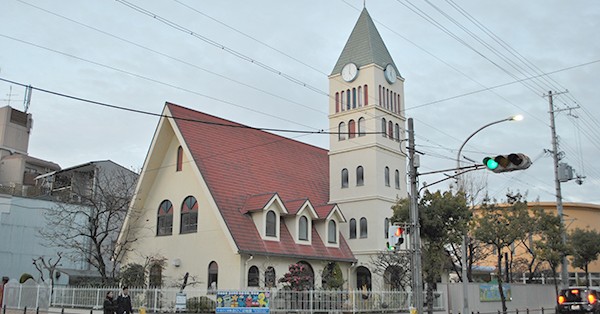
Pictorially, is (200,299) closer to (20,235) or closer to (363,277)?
(363,277)

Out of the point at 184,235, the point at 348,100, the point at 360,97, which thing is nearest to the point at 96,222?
the point at 184,235

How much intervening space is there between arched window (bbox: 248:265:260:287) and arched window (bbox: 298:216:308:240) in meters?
3.97

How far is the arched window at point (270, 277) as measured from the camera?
1177 inches

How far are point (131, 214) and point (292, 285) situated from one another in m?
12.0

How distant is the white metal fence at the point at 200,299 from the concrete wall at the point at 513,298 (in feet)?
14.9

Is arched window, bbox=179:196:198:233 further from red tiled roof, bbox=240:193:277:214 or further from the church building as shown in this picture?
red tiled roof, bbox=240:193:277:214

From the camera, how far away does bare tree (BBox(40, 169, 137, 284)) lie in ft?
106

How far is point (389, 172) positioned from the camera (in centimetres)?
3909

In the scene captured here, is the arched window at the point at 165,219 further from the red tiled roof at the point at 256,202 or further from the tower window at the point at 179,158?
the red tiled roof at the point at 256,202

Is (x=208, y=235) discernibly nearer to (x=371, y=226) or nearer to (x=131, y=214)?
(x=131, y=214)

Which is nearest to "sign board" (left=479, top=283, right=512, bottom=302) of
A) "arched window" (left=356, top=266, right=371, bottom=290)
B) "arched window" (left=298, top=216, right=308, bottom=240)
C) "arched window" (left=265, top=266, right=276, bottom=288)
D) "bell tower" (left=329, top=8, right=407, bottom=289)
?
"bell tower" (left=329, top=8, right=407, bottom=289)

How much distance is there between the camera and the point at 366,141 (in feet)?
126

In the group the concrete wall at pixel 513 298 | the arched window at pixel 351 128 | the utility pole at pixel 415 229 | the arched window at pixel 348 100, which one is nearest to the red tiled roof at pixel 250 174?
the arched window at pixel 351 128

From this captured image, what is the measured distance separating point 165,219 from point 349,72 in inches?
617
